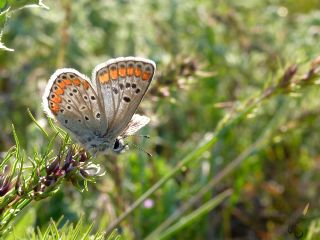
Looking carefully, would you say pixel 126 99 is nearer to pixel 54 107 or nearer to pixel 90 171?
pixel 54 107

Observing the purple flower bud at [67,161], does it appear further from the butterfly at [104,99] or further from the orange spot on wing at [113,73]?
the orange spot on wing at [113,73]

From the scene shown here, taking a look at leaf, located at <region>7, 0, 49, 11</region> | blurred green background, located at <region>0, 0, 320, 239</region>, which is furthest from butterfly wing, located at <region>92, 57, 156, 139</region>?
blurred green background, located at <region>0, 0, 320, 239</region>

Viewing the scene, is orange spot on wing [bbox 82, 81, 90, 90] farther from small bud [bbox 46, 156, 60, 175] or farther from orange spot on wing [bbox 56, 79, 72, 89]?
small bud [bbox 46, 156, 60, 175]

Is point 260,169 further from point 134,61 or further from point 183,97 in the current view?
point 134,61

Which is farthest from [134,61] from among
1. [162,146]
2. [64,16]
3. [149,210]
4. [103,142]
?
[162,146]

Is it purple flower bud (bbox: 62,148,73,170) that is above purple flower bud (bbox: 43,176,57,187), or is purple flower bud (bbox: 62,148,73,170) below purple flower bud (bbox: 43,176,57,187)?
above

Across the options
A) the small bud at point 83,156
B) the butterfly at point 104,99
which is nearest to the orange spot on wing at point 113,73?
the butterfly at point 104,99
